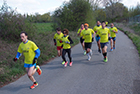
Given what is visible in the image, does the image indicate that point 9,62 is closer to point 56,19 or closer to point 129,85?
point 129,85

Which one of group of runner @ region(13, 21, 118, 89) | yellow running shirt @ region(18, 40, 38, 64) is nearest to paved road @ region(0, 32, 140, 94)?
group of runner @ region(13, 21, 118, 89)

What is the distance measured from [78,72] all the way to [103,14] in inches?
2287

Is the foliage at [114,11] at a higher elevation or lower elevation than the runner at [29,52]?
higher

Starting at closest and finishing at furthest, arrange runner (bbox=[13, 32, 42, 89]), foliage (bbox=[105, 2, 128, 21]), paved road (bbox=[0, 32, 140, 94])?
paved road (bbox=[0, 32, 140, 94])
runner (bbox=[13, 32, 42, 89])
foliage (bbox=[105, 2, 128, 21])

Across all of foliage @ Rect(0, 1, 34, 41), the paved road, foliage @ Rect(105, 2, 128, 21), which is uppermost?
foliage @ Rect(105, 2, 128, 21)

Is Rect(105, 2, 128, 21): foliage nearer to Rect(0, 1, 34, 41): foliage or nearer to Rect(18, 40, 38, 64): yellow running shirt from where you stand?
Rect(0, 1, 34, 41): foliage

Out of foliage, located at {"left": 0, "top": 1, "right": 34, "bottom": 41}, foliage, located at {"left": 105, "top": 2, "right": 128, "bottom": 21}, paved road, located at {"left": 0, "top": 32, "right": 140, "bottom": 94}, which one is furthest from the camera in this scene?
foliage, located at {"left": 105, "top": 2, "right": 128, "bottom": 21}

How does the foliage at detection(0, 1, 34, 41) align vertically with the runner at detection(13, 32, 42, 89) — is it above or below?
above

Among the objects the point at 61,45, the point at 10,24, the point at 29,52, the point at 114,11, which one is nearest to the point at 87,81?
the point at 29,52

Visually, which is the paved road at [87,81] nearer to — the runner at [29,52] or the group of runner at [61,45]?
the group of runner at [61,45]

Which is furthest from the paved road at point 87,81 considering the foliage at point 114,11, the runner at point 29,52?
the foliage at point 114,11

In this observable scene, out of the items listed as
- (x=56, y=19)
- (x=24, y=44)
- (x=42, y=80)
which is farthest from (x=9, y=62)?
(x=56, y=19)

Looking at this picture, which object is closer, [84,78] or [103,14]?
[84,78]

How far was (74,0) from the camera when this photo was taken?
73.5ft
